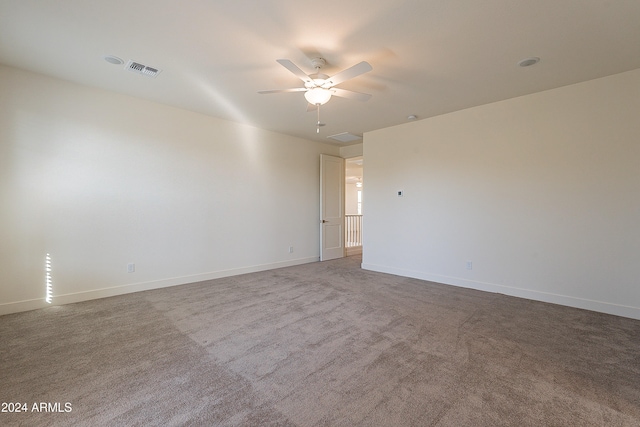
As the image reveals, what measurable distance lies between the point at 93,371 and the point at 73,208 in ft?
7.76

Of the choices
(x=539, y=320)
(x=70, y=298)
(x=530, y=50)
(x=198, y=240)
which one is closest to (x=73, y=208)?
(x=70, y=298)

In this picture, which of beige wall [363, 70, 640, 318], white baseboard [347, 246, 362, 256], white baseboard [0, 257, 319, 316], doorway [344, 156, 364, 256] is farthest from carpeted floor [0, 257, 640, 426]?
white baseboard [347, 246, 362, 256]

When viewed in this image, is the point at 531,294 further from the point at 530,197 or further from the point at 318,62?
the point at 318,62

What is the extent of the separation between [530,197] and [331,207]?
12.4 feet

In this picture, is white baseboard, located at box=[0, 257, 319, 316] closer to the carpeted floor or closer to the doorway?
the carpeted floor

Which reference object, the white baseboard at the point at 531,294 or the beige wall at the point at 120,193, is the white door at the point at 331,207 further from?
the white baseboard at the point at 531,294

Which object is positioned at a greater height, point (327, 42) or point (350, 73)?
point (327, 42)

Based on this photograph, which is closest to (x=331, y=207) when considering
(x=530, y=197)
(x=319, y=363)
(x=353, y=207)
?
(x=530, y=197)

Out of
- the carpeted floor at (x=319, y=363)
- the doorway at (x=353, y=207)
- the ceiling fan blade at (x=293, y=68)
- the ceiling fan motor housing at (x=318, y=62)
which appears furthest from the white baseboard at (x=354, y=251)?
the ceiling fan blade at (x=293, y=68)

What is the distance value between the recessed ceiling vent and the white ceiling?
108 mm

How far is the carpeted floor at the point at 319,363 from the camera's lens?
1593mm

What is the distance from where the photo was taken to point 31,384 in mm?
1832

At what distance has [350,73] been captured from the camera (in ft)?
7.84

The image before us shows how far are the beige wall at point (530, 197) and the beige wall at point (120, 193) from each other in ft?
9.11
